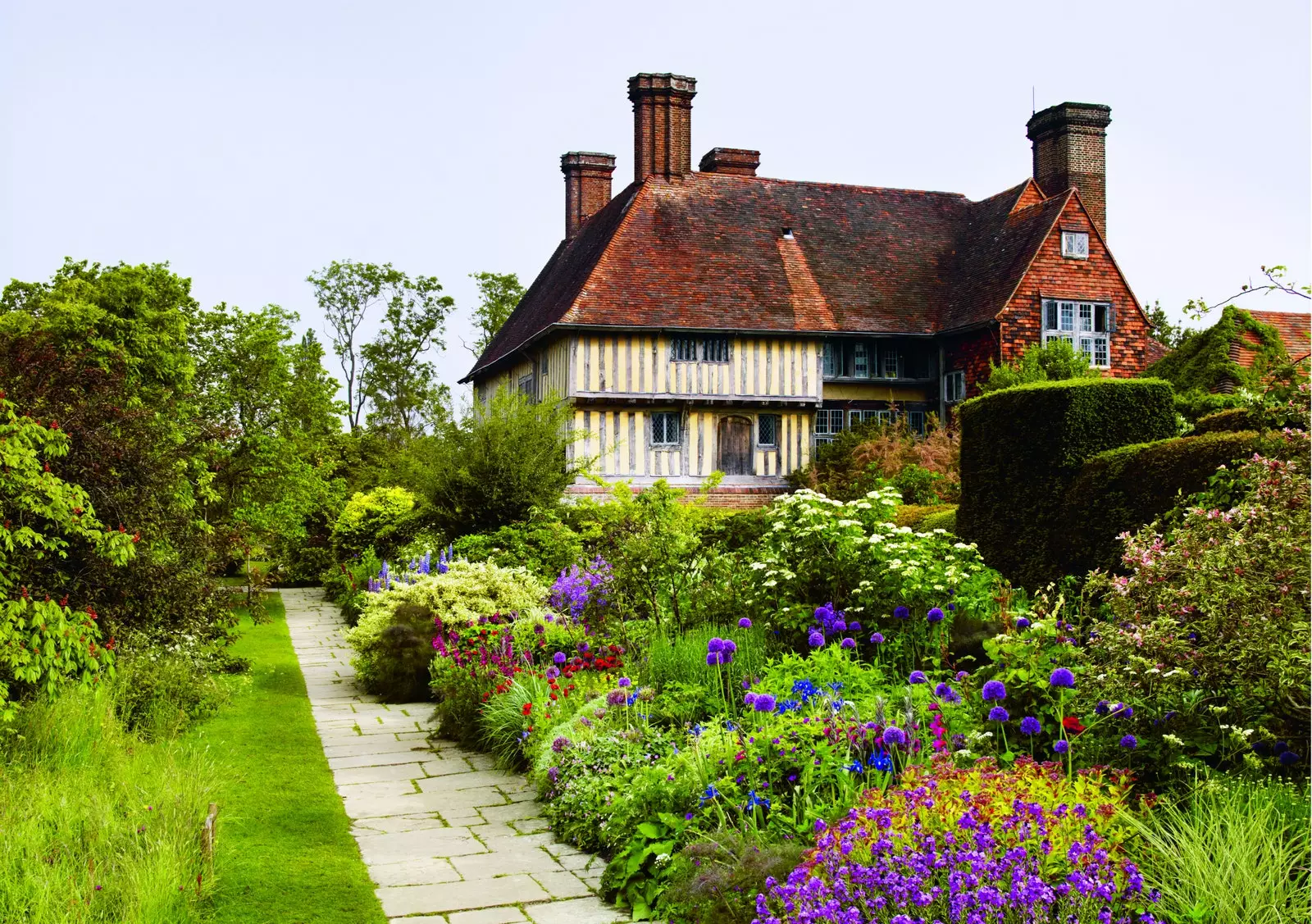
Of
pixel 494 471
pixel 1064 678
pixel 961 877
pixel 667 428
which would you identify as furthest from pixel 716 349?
pixel 961 877

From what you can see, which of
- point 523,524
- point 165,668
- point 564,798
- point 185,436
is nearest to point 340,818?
point 564,798

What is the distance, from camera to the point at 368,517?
2016 centimetres

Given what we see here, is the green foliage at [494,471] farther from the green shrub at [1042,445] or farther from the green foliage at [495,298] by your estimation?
the green foliage at [495,298]

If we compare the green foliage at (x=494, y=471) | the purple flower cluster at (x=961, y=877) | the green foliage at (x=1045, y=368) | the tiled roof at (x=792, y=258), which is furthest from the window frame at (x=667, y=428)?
the purple flower cluster at (x=961, y=877)

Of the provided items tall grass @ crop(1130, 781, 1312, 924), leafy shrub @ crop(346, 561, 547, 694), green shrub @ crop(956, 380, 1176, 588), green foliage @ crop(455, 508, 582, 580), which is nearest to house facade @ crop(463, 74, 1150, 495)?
green foliage @ crop(455, 508, 582, 580)

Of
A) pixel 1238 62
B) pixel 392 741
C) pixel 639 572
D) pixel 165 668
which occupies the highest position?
pixel 1238 62

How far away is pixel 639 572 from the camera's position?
9359mm

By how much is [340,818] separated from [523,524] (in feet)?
29.4

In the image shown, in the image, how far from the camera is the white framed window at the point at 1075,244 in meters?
26.1

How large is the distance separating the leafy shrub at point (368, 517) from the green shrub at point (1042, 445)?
1142 cm

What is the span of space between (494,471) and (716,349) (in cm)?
1125

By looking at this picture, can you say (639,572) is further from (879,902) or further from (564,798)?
(879,902)

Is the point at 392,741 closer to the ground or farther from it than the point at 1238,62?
closer to the ground

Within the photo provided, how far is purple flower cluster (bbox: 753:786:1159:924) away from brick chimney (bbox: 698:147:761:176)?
92.3 ft
